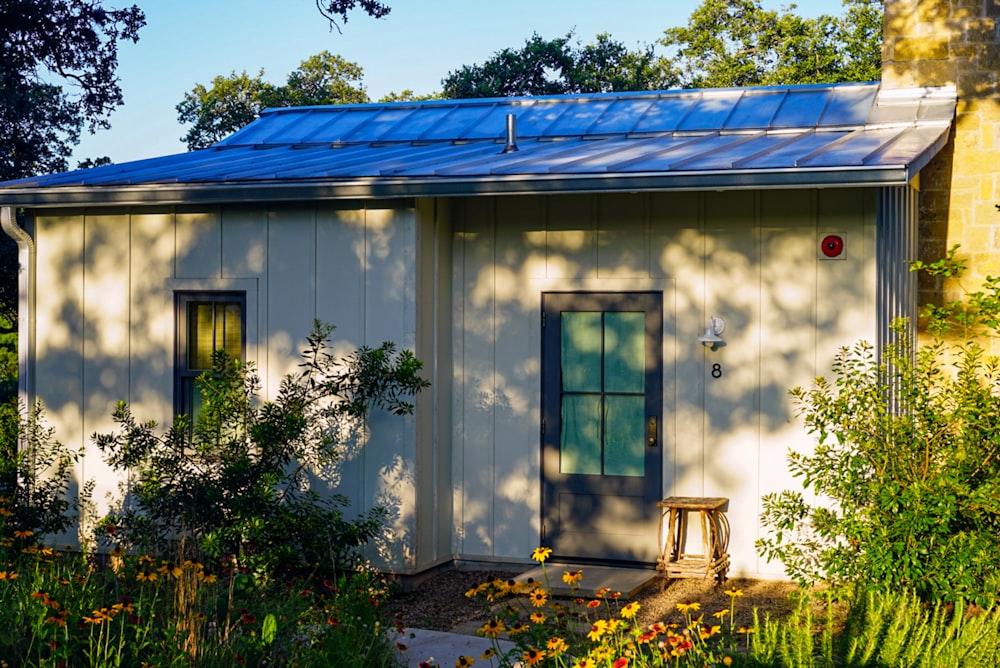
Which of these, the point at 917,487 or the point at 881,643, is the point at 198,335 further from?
the point at 881,643

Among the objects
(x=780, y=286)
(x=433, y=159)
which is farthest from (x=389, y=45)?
(x=780, y=286)

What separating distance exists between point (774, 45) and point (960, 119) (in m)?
21.3

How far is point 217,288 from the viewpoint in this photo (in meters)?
9.44

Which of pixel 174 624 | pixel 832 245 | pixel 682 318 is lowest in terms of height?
pixel 174 624

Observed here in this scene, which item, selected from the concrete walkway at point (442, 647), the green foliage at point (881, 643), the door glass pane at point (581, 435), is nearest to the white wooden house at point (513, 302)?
the door glass pane at point (581, 435)

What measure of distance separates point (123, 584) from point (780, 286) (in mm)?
4961

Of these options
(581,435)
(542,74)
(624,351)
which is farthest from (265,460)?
(542,74)

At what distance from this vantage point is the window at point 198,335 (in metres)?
9.48

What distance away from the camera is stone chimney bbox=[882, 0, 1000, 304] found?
9.91 m

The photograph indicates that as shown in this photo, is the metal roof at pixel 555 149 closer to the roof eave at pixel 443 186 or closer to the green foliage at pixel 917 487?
the roof eave at pixel 443 186

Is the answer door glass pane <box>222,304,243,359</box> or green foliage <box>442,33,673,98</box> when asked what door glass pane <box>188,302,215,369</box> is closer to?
door glass pane <box>222,304,243,359</box>

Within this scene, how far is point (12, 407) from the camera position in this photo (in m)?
9.67

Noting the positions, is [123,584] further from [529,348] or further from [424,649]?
[529,348]

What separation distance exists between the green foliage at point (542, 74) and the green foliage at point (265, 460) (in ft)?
69.8
